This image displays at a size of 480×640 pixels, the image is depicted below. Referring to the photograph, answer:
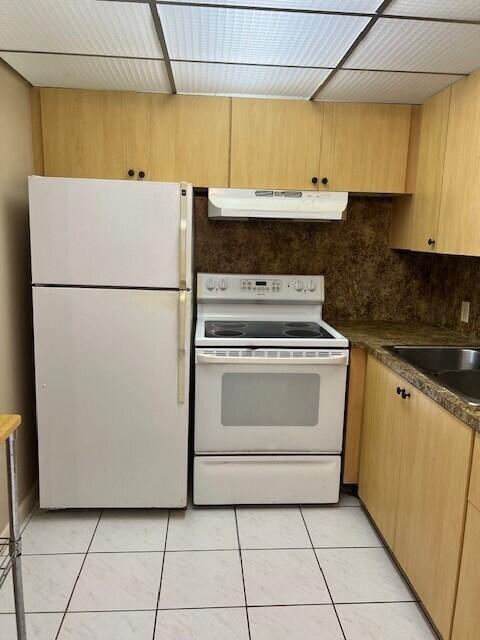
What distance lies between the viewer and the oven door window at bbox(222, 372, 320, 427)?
232 centimetres

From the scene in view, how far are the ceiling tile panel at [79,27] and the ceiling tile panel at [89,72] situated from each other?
0.30ft

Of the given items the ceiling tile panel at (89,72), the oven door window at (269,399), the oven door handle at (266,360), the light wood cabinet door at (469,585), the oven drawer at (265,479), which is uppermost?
the ceiling tile panel at (89,72)

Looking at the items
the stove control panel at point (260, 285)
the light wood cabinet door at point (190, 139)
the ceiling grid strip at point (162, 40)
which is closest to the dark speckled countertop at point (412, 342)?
the stove control panel at point (260, 285)

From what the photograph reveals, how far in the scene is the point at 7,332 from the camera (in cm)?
213

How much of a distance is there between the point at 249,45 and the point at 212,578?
2.12 m

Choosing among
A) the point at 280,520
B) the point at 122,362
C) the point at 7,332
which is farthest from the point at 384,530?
the point at 7,332

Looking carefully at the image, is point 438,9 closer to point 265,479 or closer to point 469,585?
point 469,585

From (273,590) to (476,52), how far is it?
2.25m

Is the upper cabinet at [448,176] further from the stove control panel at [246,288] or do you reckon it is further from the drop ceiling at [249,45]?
the stove control panel at [246,288]

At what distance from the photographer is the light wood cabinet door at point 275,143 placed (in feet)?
8.09

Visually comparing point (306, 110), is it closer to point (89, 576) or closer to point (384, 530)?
point (384, 530)

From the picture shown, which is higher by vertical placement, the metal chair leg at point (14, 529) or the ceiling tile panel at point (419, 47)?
the ceiling tile panel at point (419, 47)

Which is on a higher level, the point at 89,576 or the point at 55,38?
the point at 55,38

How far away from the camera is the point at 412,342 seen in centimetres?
237
